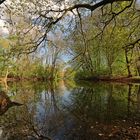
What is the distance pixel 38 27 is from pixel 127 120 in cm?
677

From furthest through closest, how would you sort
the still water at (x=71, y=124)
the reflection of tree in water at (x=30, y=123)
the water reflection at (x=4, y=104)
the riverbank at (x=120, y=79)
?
1. the riverbank at (x=120, y=79)
2. the water reflection at (x=4, y=104)
3. the reflection of tree in water at (x=30, y=123)
4. the still water at (x=71, y=124)

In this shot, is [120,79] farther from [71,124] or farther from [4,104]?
[71,124]

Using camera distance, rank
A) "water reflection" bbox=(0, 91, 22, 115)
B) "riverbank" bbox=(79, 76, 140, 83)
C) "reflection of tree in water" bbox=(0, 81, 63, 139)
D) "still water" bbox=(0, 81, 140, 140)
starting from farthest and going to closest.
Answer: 1. "riverbank" bbox=(79, 76, 140, 83)
2. "water reflection" bbox=(0, 91, 22, 115)
3. "reflection of tree in water" bbox=(0, 81, 63, 139)
4. "still water" bbox=(0, 81, 140, 140)

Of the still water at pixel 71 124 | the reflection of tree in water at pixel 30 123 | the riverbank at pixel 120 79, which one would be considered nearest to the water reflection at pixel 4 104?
the still water at pixel 71 124

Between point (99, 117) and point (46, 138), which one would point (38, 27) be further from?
point (99, 117)

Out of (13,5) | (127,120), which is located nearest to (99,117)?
(127,120)

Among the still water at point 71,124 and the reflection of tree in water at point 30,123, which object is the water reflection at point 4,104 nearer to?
the still water at point 71,124

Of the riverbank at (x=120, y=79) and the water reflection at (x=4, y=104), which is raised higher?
the riverbank at (x=120, y=79)

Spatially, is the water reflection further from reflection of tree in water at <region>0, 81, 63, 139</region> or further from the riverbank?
the riverbank

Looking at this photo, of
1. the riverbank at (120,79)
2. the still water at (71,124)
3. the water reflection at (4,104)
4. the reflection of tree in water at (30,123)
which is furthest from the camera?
the riverbank at (120,79)

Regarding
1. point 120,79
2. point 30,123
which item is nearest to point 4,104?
A: point 30,123

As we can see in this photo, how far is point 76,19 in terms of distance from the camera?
49.4 feet

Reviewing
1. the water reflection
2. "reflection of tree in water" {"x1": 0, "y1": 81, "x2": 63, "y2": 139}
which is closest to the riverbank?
the water reflection

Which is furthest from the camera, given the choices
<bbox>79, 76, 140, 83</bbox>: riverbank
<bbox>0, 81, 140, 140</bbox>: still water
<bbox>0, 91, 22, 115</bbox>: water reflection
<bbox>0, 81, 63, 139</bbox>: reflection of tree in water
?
<bbox>79, 76, 140, 83</bbox>: riverbank
